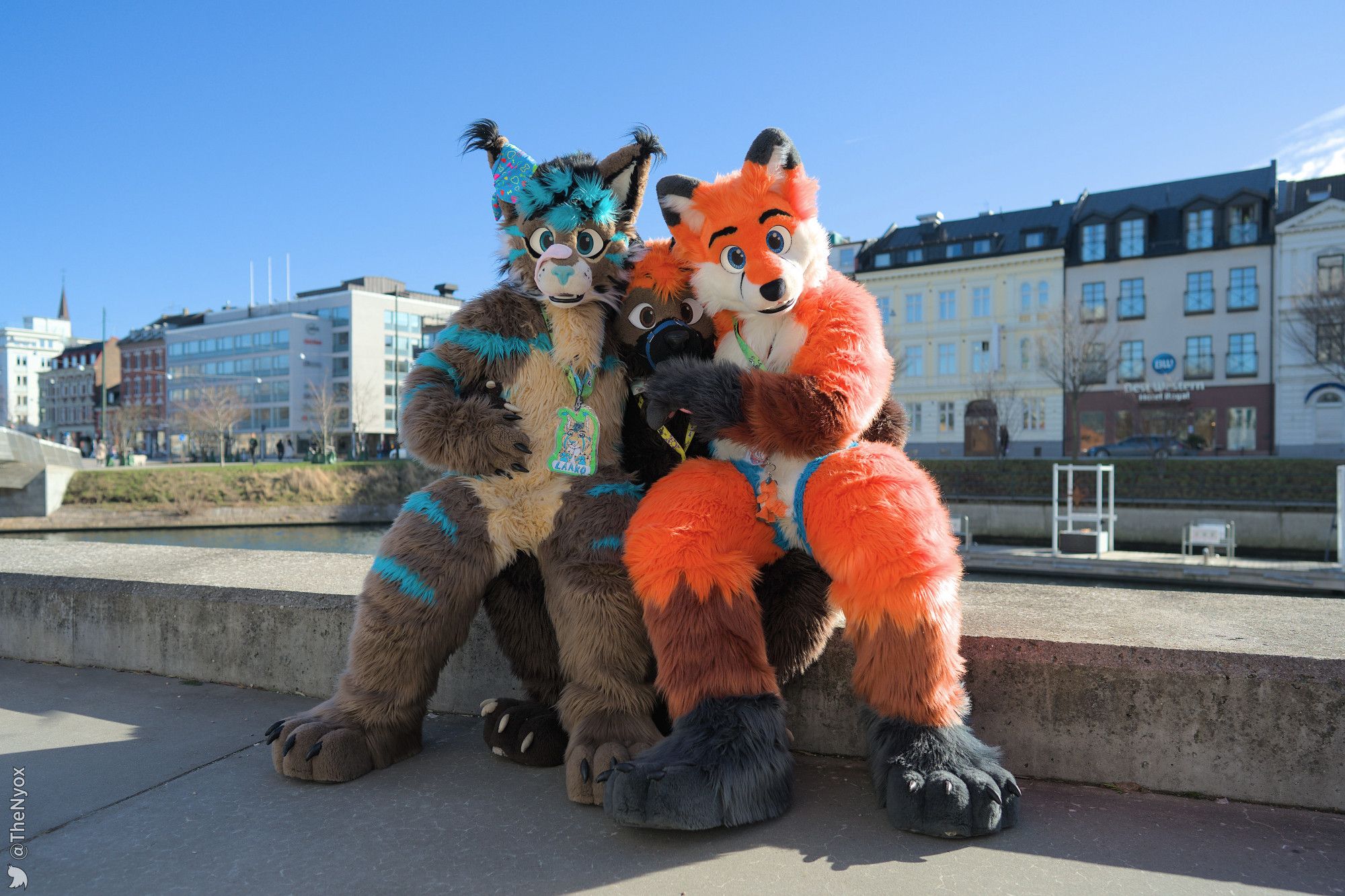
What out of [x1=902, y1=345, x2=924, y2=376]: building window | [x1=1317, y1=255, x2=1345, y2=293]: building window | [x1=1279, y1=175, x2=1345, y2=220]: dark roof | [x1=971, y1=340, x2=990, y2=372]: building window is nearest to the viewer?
[x1=1317, y1=255, x2=1345, y2=293]: building window

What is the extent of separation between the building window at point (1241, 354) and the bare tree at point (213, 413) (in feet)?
164

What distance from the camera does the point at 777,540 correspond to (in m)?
2.63

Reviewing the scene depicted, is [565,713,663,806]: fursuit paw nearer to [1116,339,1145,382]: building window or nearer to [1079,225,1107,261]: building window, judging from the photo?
[1116,339,1145,382]: building window

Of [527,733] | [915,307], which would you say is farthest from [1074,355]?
[527,733]

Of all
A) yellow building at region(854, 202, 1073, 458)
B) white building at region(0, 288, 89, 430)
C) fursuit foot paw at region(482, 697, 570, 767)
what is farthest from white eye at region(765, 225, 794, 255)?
white building at region(0, 288, 89, 430)

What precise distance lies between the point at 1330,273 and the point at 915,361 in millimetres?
16040

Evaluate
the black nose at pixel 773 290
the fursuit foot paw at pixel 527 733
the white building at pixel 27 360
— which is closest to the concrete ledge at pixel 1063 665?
the fursuit foot paw at pixel 527 733

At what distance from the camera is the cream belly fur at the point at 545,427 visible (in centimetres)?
279

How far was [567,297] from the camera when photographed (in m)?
2.91

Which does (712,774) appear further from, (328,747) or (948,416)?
(948,416)

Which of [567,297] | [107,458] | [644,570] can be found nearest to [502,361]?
[567,297]

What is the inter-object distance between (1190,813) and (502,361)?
7.98 feet

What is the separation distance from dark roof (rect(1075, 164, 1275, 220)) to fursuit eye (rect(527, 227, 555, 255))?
4024 cm

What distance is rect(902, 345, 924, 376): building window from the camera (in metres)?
41.1
